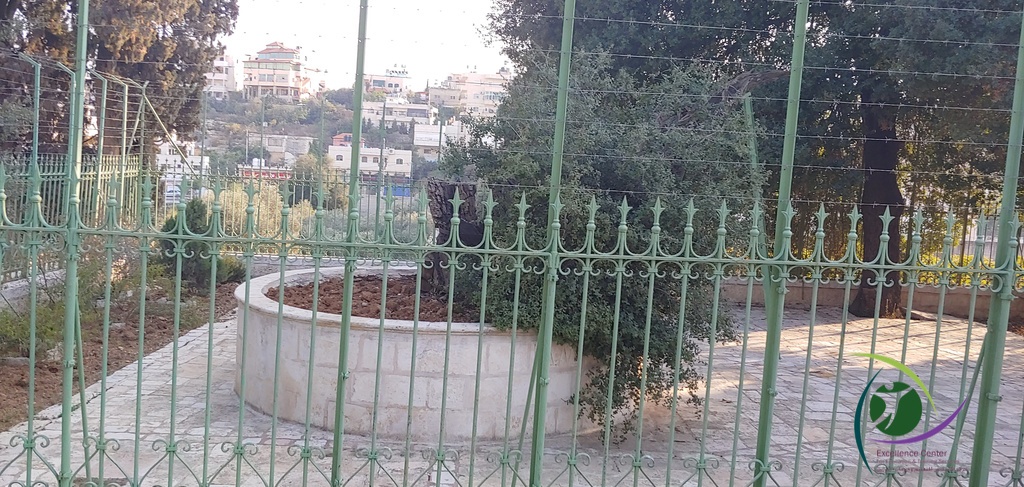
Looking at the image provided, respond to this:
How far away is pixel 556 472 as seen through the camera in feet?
16.8

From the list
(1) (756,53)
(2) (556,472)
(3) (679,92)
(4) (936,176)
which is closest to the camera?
(2) (556,472)

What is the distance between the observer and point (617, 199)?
598cm

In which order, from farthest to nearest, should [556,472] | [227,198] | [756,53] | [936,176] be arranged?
[227,198], [936,176], [756,53], [556,472]

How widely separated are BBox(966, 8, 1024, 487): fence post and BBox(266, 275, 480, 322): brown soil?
3299 mm

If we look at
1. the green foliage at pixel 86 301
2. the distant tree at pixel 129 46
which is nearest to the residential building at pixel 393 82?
the green foliage at pixel 86 301

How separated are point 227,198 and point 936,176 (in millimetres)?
10318

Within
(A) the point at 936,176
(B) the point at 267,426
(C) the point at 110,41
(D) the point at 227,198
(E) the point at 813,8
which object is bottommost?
(B) the point at 267,426

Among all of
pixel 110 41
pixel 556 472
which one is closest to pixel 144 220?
pixel 556 472

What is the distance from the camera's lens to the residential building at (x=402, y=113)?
6145 millimetres

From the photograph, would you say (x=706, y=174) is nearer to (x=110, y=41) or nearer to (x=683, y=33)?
(x=683, y=33)

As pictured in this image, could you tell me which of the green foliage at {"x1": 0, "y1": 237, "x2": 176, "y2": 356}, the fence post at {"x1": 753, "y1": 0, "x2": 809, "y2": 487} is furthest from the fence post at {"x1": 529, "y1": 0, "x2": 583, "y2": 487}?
the green foliage at {"x1": 0, "y1": 237, "x2": 176, "y2": 356}

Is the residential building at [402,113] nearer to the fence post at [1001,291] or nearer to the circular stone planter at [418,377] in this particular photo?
the circular stone planter at [418,377]

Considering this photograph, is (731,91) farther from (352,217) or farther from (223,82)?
(223,82)

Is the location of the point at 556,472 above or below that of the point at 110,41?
below
